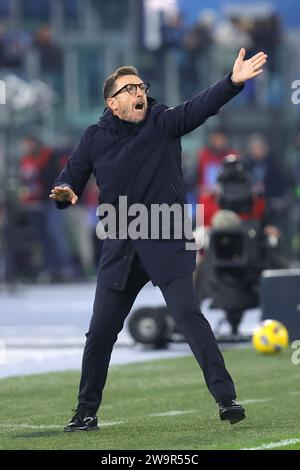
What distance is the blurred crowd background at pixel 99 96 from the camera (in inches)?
947

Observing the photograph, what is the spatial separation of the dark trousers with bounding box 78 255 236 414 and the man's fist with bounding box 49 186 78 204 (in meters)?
0.47

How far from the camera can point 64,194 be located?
28.5 ft

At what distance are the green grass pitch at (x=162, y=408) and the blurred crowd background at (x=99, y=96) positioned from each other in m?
9.26

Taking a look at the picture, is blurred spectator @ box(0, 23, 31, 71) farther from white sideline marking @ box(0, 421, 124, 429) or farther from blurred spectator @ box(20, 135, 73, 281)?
white sideline marking @ box(0, 421, 124, 429)

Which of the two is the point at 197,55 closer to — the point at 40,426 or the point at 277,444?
the point at 40,426

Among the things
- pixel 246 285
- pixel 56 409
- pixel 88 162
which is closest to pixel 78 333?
pixel 246 285

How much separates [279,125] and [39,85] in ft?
20.5

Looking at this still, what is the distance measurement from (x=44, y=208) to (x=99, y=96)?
734 centimetres

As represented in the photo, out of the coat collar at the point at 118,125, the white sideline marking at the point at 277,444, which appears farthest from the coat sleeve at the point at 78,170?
the white sideline marking at the point at 277,444

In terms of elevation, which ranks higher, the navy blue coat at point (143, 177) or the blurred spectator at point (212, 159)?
the blurred spectator at point (212, 159)

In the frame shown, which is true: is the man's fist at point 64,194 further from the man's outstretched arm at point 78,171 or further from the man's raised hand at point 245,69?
the man's raised hand at point 245,69

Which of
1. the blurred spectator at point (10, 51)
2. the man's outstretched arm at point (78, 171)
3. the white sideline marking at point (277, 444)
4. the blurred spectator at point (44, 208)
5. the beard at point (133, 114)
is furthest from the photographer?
the blurred spectator at point (10, 51)
